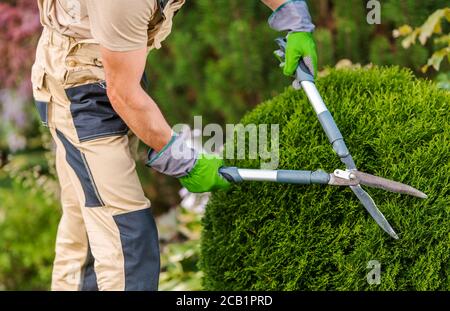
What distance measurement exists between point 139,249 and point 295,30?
990 millimetres

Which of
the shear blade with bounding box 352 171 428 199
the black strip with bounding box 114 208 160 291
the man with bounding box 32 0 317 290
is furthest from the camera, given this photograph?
the black strip with bounding box 114 208 160 291

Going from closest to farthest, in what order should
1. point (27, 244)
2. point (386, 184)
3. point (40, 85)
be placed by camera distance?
point (386, 184)
point (40, 85)
point (27, 244)

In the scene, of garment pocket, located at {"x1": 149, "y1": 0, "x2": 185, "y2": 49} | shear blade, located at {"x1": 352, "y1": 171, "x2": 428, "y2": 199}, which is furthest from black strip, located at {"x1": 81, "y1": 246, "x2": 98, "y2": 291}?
shear blade, located at {"x1": 352, "y1": 171, "x2": 428, "y2": 199}

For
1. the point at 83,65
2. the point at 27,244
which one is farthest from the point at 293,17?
the point at 27,244

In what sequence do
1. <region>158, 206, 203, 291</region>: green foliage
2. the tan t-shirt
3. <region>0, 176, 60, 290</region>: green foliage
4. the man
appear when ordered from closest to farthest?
the tan t-shirt → the man → <region>158, 206, 203, 291</region>: green foliage → <region>0, 176, 60, 290</region>: green foliage

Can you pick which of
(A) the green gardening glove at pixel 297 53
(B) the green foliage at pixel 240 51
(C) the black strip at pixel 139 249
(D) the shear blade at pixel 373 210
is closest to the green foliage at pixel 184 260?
(B) the green foliage at pixel 240 51

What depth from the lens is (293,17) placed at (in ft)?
9.34

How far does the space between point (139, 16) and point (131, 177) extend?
0.64 meters

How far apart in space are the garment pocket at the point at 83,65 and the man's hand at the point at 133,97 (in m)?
0.20

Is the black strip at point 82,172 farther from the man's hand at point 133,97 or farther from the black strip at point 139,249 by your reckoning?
the man's hand at point 133,97

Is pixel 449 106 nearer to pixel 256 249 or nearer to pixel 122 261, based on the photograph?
pixel 256 249

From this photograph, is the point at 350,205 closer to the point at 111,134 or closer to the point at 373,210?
the point at 373,210

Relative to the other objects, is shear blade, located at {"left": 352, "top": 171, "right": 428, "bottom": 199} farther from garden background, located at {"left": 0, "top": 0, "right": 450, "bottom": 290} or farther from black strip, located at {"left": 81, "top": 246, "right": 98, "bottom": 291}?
black strip, located at {"left": 81, "top": 246, "right": 98, "bottom": 291}

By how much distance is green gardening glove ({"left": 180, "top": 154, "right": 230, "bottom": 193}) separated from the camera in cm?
260
